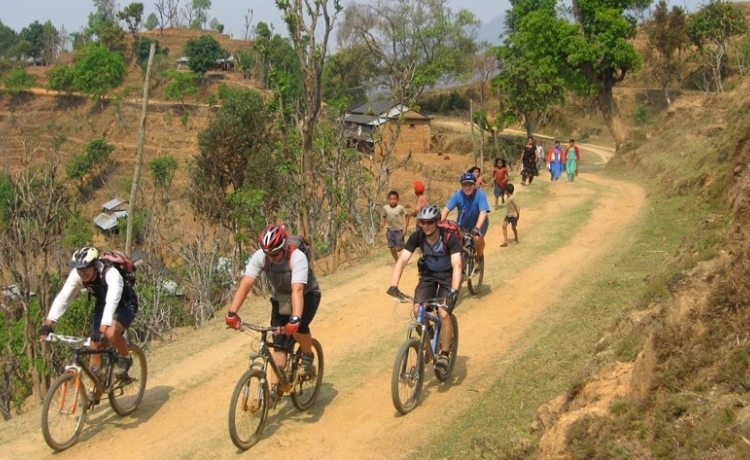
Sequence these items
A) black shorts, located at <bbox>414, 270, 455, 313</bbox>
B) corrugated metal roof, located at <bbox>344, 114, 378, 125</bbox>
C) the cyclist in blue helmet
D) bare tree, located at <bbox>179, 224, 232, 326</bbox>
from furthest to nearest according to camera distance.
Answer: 1. corrugated metal roof, located at <bbox>344, 114, 378, 125</bbox>
2. bare tree, located at <bbox>179, 224, 232, 326</bbox>
3. the cyclist in blue helmet
4. black shorts, located at <bbox>414, 270, 455, 313</bbox>

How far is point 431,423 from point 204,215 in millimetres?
24052

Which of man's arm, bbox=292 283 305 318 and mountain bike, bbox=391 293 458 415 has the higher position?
man's arm, bbox=292 283 305 318

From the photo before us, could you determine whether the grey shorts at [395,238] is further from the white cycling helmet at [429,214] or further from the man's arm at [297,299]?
the man's arm at [297,299]

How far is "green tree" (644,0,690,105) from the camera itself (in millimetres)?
54938

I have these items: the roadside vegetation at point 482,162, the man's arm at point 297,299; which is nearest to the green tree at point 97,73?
the roadside vegetation at point 482,162

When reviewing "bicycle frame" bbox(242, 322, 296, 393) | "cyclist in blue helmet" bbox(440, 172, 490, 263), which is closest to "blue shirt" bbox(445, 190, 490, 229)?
"cyclist in blue helmet" bbox(440, 172, 490, 263)

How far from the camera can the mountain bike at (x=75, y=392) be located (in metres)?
7.34

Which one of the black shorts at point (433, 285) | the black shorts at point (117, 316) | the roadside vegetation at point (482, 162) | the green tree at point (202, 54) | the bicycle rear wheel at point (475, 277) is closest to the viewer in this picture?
the roadside vegetation at point (482, 162)

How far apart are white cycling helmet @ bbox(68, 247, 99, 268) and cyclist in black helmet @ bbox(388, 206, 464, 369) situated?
3071 mm

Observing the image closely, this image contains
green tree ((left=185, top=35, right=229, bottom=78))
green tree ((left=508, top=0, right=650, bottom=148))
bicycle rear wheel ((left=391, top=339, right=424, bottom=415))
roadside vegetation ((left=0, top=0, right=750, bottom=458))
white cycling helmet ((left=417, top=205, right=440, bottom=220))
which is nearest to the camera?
roadside vegetation ((left=0, top=0, right=750, bottom=458))

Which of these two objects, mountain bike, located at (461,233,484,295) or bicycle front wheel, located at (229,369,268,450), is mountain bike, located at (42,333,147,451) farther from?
mountain bike, located at (461,233,484,295)

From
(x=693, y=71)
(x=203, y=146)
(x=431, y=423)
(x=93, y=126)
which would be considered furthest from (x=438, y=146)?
(x=431, y=423)

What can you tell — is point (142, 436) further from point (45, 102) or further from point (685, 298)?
point (45, 102)

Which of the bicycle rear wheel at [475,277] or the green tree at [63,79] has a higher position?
the green tree at [63,79]
